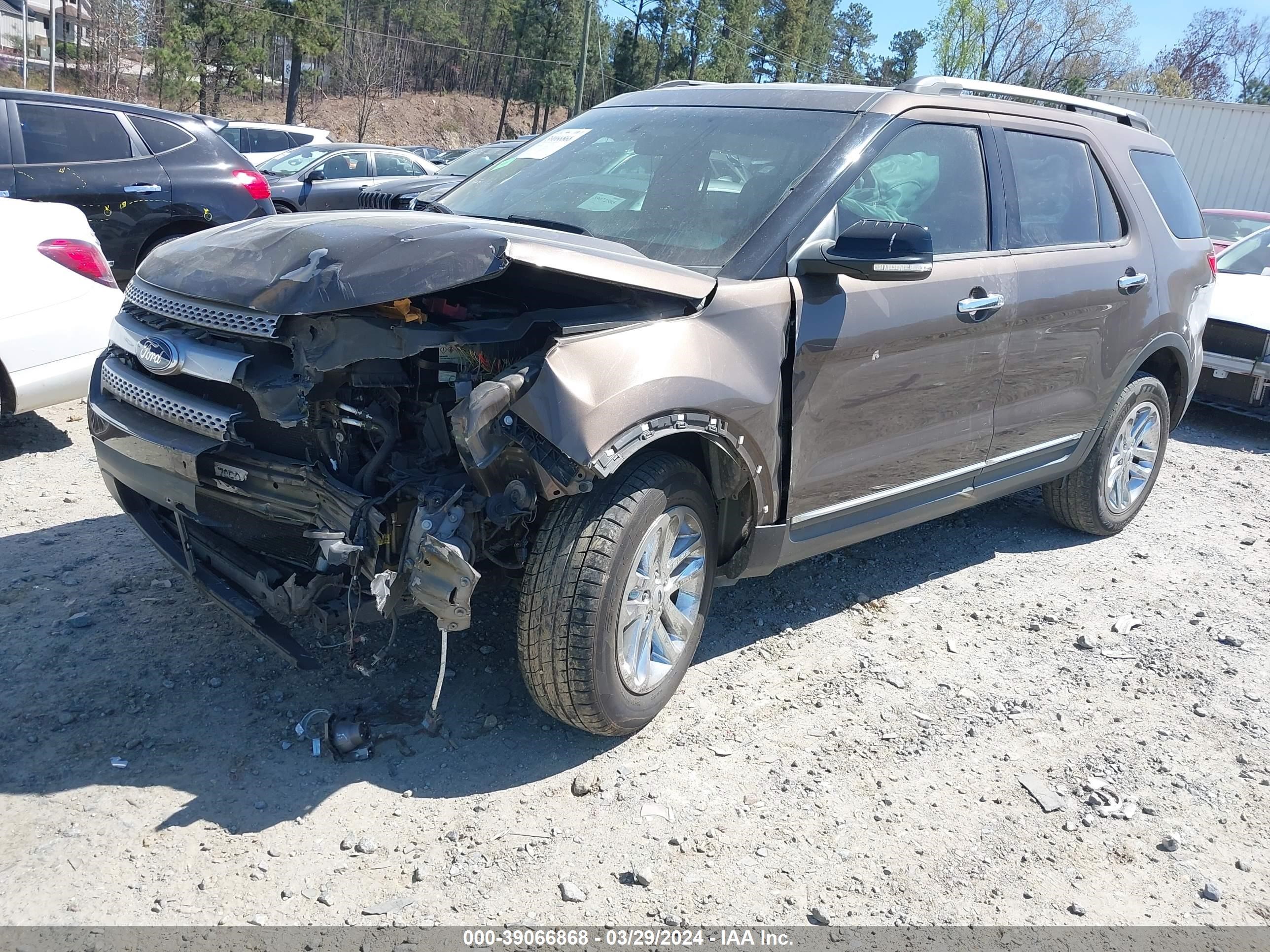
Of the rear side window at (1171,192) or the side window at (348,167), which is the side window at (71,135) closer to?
the side window at (348,167)

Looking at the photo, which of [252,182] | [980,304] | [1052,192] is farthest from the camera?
[252,182]

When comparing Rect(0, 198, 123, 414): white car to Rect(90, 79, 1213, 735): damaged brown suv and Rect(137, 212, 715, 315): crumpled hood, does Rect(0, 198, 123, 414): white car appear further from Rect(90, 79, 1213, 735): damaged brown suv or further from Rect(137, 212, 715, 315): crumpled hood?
Rect(137, 212, 715, 315): crumpled hood

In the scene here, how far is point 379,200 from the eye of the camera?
220 inches

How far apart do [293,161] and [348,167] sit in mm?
811

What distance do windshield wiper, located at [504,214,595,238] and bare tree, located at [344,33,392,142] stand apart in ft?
136

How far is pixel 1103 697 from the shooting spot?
387 centimetres

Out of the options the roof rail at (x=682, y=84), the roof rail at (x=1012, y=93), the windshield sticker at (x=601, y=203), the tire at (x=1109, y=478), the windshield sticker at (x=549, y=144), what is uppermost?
the roof rail at (x=1012, y=93)

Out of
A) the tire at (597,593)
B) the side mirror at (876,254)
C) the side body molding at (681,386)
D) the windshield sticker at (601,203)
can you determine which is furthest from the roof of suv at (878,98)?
the tire at (597,593)

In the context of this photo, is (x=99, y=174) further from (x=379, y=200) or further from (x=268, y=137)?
(x=268, y=137)

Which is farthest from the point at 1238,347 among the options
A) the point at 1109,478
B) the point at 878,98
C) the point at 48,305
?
the point at 48,305

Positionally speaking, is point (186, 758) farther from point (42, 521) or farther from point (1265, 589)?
point (1265, 589)

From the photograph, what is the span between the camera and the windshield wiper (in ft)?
12.0

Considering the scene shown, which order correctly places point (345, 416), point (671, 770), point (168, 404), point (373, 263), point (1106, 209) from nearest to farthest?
1. point (373, 263)
2. point (345, 416)
3. point (168, 404)
4. point (671, 770)
5. point (1106, 209)

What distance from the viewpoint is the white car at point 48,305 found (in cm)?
516
